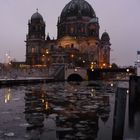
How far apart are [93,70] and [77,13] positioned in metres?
33.8

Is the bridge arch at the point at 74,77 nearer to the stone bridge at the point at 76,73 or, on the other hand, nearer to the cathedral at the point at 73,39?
the stone bridge at the point at 76,73

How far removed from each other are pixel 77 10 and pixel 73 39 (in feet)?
43.3

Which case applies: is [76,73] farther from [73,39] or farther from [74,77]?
[73,39]

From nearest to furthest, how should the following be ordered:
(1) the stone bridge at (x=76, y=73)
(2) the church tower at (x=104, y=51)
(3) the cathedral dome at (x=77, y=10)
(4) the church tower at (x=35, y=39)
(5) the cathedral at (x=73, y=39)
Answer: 1. (1) the stone bridge at (x=76, y=73)
2. (5) the cathedral at (x=73, y=39)
3. (4) the church tower at (x=35, y=39)
4. (3) the cathedral dome at (x=77, y=10)
5. (2) the church tower at (x=104, y=51)

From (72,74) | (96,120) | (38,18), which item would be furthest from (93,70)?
(96,120)

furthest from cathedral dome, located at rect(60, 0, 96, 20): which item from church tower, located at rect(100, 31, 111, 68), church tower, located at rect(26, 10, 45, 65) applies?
church tower, located at rect(100, 31, 111, 68)

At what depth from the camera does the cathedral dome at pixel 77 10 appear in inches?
5217

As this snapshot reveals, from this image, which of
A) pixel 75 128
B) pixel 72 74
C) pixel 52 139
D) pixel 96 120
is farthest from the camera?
pixel 72 74

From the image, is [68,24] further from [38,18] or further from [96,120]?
[96,120]

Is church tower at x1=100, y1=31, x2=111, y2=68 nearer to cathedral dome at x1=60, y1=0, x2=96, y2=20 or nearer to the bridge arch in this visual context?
cathedral dome at x1=60, y1=0, x2=96, y2=20

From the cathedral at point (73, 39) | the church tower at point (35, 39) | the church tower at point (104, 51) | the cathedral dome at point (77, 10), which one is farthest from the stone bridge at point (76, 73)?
the cathedral dome at point (77, 10)

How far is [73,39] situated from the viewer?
128625 mm

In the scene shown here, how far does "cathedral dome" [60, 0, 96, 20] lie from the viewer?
132m

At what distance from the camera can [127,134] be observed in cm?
1741
